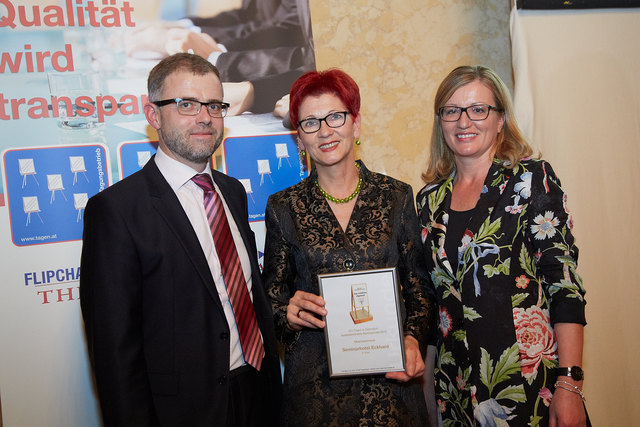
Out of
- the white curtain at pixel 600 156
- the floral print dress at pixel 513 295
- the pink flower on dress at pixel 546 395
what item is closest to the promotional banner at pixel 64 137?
the floral print dress at pixel 513 295

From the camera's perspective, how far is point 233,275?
2064 millimetres

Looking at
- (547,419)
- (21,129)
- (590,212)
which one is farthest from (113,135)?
(590,212)

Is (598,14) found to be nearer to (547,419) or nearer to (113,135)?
(547,419)

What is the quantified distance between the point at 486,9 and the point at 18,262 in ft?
10.2

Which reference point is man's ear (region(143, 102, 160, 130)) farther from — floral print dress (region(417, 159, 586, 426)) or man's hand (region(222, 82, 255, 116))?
floral print dress (region(417, 159, 586, 426))

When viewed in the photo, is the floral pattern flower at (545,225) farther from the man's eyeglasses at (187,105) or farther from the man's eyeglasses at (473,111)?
the man's eyeglasses at (187,105)

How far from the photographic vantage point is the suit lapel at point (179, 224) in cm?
192

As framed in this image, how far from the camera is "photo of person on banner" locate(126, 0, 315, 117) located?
2680 mm

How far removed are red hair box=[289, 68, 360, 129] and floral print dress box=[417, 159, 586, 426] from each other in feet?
2.30

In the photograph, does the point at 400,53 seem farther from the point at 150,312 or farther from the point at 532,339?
the point at 150,312

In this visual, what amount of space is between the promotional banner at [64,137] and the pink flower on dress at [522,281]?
5.71 ft

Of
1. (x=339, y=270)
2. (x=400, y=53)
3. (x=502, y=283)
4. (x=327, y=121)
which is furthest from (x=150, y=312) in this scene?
(x=400, y=53)

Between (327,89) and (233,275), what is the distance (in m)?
0.91

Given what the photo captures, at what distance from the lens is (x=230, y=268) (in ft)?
6.76
